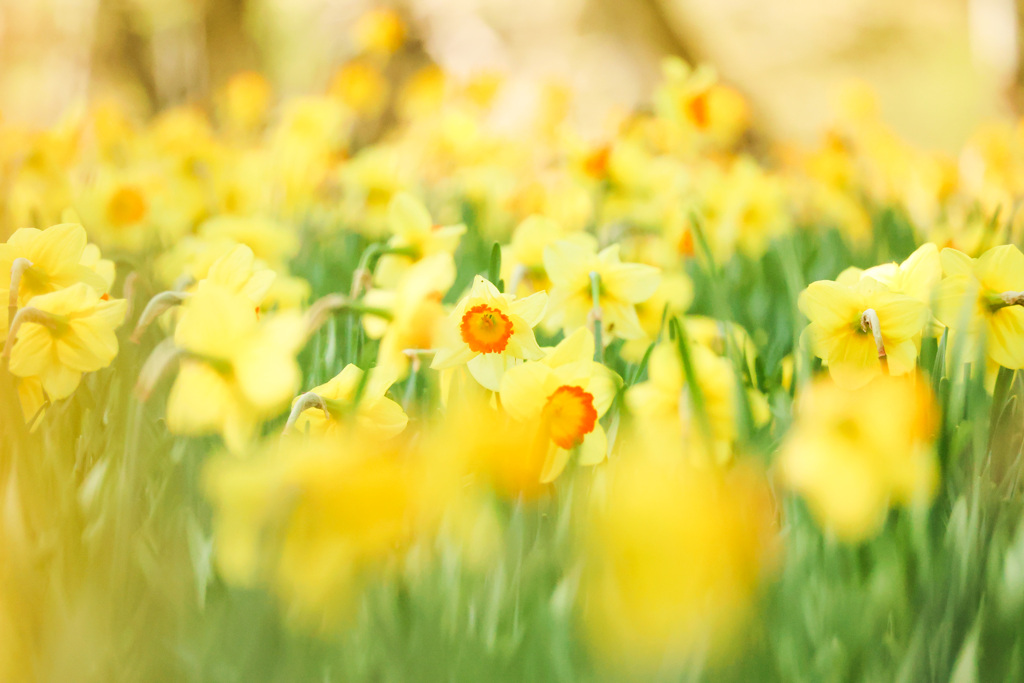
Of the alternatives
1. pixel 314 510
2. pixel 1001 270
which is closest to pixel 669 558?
pixel 314 510

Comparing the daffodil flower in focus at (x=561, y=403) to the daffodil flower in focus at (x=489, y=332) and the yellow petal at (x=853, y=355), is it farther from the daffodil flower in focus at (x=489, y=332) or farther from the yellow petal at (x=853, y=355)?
the yellow petal at (x=853, y=355)

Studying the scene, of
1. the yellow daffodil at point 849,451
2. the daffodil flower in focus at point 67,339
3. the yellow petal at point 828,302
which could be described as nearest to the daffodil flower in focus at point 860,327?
the yellow petal at point 828,302

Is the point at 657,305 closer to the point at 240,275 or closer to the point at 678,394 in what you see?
the point at 678,394

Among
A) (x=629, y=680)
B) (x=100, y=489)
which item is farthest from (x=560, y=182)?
(x=629, y=680)

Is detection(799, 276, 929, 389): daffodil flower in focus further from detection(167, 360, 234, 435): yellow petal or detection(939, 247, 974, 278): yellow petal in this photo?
detection(167, 360, 234, 435): yellow petal

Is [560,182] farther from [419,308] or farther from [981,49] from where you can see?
[981,49]

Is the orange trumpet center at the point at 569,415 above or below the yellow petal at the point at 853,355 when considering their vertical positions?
below

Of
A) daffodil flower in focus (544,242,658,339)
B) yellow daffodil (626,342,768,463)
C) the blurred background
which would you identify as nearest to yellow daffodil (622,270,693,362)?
daffodil flower in focus (544,242,658,339)
